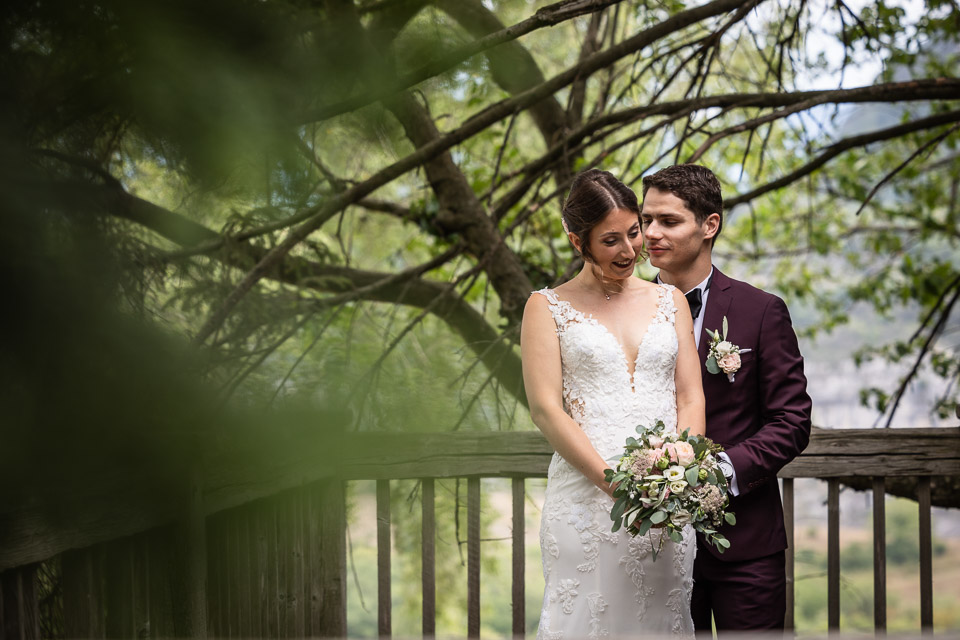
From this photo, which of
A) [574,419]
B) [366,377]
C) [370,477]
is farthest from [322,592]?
[574,419]

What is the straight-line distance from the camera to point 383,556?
244 cm

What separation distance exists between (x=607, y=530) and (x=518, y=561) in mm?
684

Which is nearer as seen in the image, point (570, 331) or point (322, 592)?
point (570, 331)

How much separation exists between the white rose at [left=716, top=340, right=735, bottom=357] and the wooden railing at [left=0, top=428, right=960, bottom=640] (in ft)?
2.47

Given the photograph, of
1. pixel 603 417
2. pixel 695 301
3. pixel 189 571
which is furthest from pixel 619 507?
pixel 189 571

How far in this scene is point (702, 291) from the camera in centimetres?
200

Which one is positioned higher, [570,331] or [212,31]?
[212,31]

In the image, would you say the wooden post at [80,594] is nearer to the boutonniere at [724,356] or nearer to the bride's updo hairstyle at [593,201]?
the bride's updo hairstyle at [593,201]

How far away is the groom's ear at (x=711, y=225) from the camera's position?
195 cm

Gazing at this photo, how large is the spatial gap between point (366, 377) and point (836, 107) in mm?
2146

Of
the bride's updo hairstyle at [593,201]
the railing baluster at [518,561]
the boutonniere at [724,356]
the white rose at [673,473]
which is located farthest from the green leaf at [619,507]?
the railing baluster at [518,561]

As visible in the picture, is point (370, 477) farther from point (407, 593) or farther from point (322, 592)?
point (407, 593)

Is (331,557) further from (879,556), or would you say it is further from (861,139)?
(861,139)

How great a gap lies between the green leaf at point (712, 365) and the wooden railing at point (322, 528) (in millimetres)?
732
